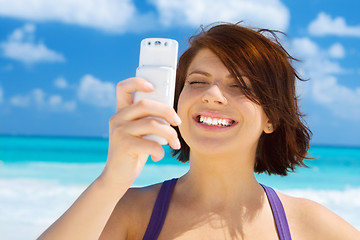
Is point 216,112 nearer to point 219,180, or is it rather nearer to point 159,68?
point 219,180

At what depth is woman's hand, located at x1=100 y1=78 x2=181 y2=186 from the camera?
4.72ft

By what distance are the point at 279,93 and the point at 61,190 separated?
824cm

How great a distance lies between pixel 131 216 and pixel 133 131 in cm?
102

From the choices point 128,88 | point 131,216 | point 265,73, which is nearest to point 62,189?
point 131,216

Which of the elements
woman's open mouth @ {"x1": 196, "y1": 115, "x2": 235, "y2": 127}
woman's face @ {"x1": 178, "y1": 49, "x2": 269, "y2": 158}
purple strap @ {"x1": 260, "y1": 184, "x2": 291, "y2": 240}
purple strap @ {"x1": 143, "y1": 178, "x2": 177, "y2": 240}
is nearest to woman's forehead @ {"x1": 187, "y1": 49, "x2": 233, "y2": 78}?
woman's face @ {"x1": 178, "y1": 49, "x2": 269, "y2": 158}

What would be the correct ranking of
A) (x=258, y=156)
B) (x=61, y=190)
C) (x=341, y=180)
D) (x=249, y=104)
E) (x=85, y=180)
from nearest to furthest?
(x=249, y=104), (x=258, y=156), (x=61, y=190), (x=85, y=180), (x=341, y=180)

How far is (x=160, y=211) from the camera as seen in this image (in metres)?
2.40

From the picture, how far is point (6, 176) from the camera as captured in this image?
11898 mm

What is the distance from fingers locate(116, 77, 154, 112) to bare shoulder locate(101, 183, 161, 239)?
3.00ft

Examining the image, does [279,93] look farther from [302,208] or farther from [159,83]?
[159,83]

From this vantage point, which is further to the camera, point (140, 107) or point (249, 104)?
point (249, 104)

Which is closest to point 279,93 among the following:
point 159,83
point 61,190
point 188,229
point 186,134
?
point 186,134

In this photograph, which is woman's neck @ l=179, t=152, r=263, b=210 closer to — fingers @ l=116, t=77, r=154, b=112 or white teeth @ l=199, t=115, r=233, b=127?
white teeth @ l=199, t=115, r=233, b=127

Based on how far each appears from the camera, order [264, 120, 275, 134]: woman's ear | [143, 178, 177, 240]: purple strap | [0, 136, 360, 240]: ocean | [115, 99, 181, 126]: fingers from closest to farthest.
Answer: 1. [115, 99, 181, 126]: fingers
2. [143, 178, 177, 240]: purple strap
3. [264, 120, 275, 134]: woman's ear
4. [0, 136, 360, 240]: ocean
